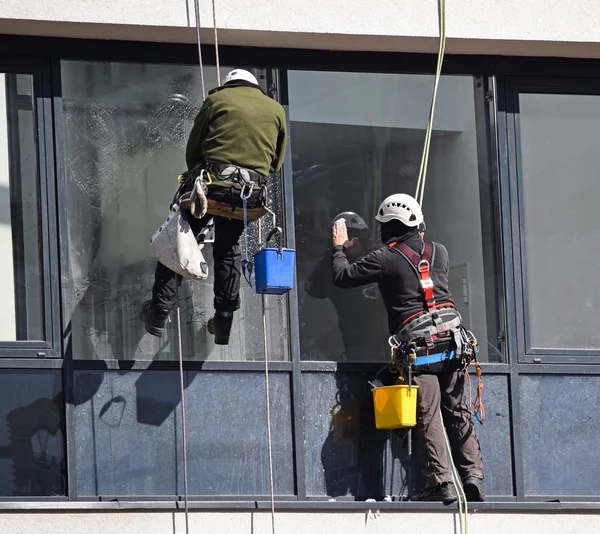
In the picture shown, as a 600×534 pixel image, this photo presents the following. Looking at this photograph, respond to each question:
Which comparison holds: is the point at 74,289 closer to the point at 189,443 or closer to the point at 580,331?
the point at 189,443

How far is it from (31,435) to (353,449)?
6.77 feet

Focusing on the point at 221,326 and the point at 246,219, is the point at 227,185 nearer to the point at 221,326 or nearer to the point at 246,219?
the point at 246,219

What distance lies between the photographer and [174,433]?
8.97 metres

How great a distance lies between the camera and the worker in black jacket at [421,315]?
8.88 m

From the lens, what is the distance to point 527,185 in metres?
9.88

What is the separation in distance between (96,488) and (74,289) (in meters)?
1.27

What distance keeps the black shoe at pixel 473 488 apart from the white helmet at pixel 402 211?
5.46 feet

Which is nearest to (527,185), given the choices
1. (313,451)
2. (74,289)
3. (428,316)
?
(428,316)

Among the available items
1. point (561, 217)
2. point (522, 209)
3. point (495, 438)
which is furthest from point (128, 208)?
point (561, 217)

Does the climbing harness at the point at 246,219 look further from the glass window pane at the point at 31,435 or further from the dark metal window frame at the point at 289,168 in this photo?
the glass window pane at the point at 31,435

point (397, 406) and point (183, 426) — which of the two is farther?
point (397, 406)

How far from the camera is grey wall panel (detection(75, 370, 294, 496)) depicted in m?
8.87

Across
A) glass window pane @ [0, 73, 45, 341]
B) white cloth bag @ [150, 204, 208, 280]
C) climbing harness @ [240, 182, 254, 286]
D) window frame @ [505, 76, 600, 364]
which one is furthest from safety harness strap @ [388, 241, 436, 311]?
glass window pane @ [0, 73, 45, 341]

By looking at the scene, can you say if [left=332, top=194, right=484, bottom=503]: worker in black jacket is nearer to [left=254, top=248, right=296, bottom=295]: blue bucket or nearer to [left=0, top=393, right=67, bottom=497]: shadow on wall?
[left=254, top=248, right=296, bottom=295]: blue bucket
